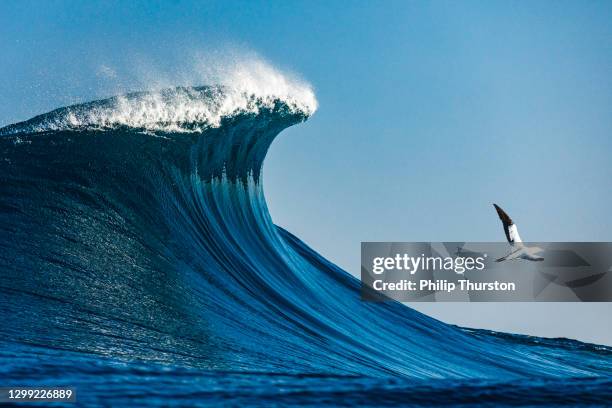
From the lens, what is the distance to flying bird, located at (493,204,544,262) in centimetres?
1134

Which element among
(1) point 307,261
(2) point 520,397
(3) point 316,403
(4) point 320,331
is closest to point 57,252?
(4) point 320,331

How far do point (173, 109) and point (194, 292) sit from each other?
200 inches

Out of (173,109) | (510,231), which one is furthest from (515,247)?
(173,109)

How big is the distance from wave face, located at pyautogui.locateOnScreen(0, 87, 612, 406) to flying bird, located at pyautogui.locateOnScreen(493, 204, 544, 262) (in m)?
1.47

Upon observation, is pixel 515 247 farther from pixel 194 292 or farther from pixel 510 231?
pixel 194 292

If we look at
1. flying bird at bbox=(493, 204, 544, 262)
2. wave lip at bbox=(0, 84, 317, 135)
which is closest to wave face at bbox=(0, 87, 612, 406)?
wave lip at bbox=(0, 84, 317, 135)

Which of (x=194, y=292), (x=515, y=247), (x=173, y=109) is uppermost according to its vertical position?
(x=173, y=109)

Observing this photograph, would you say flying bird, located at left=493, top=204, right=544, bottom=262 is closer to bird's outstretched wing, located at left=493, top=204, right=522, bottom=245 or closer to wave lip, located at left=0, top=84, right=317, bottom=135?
bird's outstretched wing, located at left=493, top=204, right=522, bottom=245

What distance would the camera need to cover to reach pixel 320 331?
834cm

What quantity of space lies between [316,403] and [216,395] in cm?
63

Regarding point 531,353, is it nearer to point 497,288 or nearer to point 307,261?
point 497,288

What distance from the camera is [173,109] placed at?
11875 millimetres

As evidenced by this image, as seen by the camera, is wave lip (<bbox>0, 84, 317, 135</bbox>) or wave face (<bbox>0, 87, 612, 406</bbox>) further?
wave lip (<bbox>0, 84, 317, 135</bbox>)

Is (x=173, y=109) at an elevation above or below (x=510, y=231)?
above
